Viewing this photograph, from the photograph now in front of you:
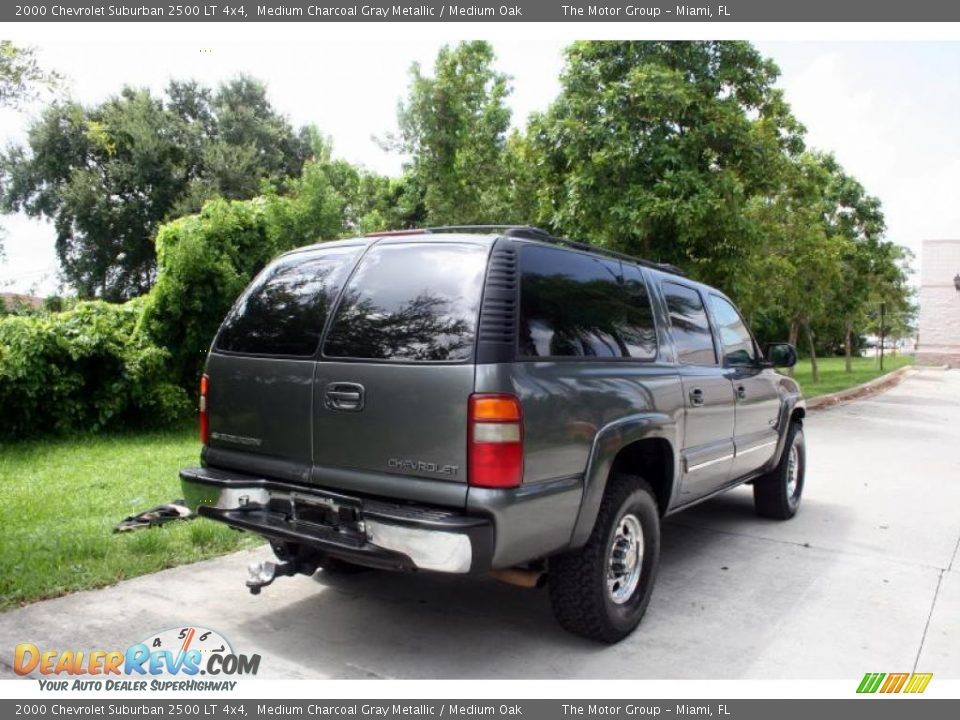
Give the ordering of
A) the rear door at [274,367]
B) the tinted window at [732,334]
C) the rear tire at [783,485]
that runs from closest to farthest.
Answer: the rear door at [274,367]
the tinted window at [732,334]
the rear tire at [783,485]

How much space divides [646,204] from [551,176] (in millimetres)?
2365

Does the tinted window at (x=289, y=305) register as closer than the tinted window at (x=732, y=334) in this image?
Yes

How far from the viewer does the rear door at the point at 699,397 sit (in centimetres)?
448

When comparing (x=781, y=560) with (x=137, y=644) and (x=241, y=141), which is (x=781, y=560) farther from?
(x=241, y=141)

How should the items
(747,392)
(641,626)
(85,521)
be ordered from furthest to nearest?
(85,521) → (747,392) → (641,626)

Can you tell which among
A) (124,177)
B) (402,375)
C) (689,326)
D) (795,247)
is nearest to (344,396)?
(402,375)

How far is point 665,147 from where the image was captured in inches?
438

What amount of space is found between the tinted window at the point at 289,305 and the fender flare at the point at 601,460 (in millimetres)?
1418

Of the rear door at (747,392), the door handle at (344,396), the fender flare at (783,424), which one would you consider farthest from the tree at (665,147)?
the door handle at (344,396)

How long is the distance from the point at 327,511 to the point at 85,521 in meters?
3.17

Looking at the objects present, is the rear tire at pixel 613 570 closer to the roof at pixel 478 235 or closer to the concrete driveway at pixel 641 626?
the concrete driveway at pixel 641 626

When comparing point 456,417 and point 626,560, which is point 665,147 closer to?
point 626,560

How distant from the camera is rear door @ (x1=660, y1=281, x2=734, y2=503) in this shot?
4.48 m

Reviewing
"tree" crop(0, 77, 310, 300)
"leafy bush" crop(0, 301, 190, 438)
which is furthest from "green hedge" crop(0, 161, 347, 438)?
"tree" crop(0, 77, 310, 300)
